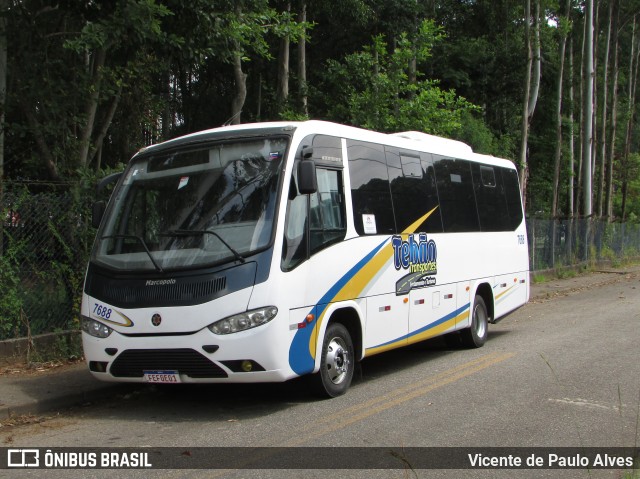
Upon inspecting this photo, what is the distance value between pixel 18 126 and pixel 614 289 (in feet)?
59.7

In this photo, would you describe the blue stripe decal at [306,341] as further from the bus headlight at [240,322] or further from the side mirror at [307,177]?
the side mirror at [307,177]

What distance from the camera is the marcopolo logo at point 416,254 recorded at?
919 cm

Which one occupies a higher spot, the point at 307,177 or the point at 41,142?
the point at 41,142

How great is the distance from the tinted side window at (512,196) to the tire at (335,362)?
19.4 feet

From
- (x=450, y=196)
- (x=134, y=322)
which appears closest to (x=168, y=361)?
(x=134, y=322)

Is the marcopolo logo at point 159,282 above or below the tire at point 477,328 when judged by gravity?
above

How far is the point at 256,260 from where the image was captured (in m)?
6.96

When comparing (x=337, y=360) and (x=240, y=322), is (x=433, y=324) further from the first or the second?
(x=240, y=322)

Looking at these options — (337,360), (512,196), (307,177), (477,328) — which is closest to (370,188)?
(307,177)

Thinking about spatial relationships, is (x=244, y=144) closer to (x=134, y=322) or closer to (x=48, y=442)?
(x=134, y=322)

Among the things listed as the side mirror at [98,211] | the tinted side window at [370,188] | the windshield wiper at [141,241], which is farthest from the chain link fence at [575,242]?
the windshield wiper at [141,241]

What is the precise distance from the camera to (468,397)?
7.71 m

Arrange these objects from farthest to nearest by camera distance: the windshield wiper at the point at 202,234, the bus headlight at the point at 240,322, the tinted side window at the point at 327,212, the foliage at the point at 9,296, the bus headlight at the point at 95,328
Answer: the foliage at the point at 9,296
the tinted side window at the point at 327,212
the bus headlight at the point at 95,328
the windshield wiper at the point at 202,234
the bus headlight at the point at 240,322

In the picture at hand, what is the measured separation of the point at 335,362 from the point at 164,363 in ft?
6.21
